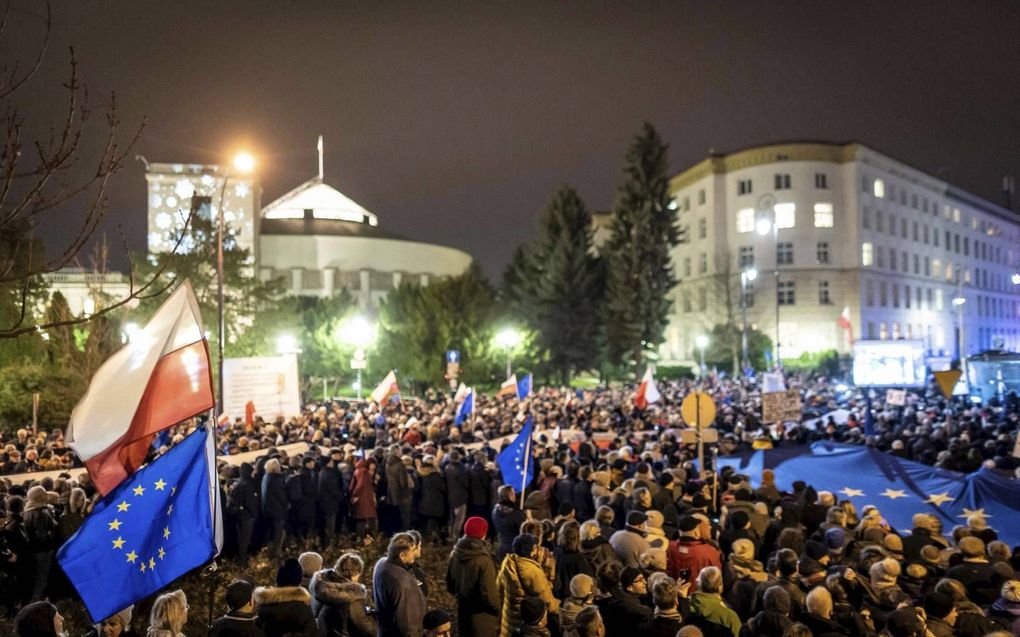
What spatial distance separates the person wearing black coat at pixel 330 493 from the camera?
39.0ft

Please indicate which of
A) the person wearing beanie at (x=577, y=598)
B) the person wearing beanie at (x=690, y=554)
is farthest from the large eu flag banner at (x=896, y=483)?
the person wearing beanie at (x=577, y=598)

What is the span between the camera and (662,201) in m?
60.5

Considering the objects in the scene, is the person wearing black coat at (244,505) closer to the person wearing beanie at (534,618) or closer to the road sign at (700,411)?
the road sign at (700,411)

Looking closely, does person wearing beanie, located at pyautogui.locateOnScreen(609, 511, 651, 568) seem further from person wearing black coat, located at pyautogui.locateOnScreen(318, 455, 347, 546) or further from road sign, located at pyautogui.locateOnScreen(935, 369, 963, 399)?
road sign, located at pyautogui.locateOnScreen(935, 369, 963, 399)

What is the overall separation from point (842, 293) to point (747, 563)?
70.7 meters

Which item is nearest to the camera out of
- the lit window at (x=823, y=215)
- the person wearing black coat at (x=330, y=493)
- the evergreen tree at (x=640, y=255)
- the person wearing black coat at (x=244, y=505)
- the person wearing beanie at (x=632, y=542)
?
the person wearing beanie at (x=632, y=542)

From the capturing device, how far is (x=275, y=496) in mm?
11391

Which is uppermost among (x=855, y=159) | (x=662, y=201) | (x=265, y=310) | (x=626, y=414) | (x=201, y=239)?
(x=855, y=159)

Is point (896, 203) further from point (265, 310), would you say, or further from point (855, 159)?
point (265, 310)

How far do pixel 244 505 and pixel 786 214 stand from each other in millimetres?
67711

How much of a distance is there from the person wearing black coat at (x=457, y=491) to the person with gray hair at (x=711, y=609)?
6.82 m

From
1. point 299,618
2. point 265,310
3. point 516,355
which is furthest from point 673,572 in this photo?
point 516,355

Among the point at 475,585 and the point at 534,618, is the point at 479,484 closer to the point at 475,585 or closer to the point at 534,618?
the point at 475,585

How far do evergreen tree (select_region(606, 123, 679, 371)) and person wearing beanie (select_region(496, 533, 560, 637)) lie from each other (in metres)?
50.8
